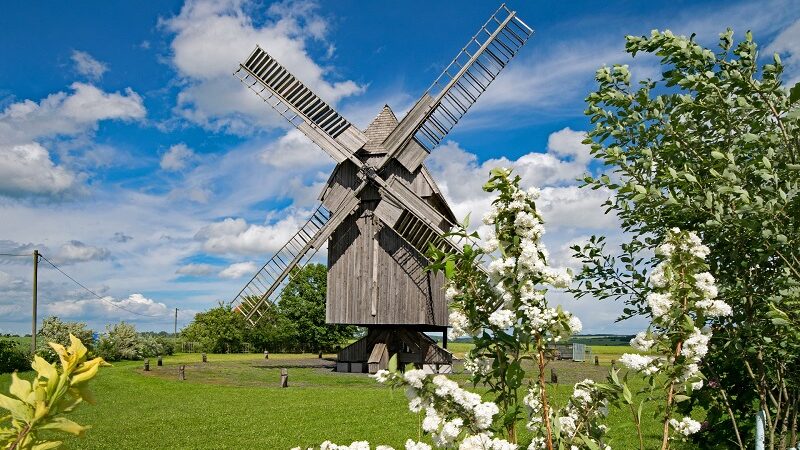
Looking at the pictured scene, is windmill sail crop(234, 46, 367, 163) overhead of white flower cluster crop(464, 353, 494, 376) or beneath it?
overhead

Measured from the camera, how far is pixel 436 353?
22.4 metres

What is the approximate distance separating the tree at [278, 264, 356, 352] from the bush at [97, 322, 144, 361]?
11634mm

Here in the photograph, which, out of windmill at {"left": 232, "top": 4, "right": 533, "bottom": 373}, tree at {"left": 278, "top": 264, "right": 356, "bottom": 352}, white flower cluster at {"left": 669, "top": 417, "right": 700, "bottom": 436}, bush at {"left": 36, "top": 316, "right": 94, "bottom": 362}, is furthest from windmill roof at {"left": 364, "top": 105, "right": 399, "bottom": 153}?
tree at {"left": 278, "top": 264, "right": 356, "bottom": 352}

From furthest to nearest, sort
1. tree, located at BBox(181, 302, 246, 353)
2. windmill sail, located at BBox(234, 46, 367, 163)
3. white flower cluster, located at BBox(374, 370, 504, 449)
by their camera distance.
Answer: tree, located at BBox(181, 302, 246, 353) < windmill sail, located at BBox(234, 46, 367, 163) < white flower cluster, located at BBox(374, 370, 504, 449)

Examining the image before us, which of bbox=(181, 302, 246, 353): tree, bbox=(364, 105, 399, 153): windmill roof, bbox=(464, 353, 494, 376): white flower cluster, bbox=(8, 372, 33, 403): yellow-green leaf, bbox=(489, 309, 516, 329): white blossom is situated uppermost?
bbox=(364, 105, 399, 153): windmill roof

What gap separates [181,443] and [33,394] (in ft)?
39.0

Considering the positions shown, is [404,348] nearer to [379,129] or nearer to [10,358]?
[379,129]

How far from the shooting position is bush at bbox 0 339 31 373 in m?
25.3

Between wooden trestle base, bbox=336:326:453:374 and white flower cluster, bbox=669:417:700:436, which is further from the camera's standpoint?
wooden trestle base, bbox=336:326:453:374

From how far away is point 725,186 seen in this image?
375 centimetres

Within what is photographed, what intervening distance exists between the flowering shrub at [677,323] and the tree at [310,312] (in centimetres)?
4517

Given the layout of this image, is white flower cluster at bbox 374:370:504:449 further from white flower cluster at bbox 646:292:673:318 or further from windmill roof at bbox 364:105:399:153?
windmill roof at bbox 364:105:399:153

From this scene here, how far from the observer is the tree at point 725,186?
397cm

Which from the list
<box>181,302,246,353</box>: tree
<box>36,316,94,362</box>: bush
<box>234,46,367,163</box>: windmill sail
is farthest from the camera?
<box>181,302,246,353</box>: tree
